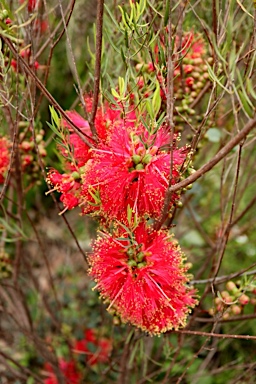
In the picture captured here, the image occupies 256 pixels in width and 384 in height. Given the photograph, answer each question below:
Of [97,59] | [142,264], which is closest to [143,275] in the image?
[142,264]

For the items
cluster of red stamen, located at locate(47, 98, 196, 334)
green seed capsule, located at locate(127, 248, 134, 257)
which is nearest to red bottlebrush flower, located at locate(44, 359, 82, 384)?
cluster of red stamen, located at locate(47, 98, 196, 334)

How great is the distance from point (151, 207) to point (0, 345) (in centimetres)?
158

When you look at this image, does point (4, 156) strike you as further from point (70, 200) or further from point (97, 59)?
point (97, 59)

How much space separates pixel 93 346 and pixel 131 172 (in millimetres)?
1242

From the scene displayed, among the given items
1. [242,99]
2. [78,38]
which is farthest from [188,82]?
[78,38]

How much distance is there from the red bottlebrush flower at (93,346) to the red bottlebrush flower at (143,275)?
0.88m

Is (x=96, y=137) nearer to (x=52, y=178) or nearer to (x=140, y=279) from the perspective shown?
(x=52, y=178)

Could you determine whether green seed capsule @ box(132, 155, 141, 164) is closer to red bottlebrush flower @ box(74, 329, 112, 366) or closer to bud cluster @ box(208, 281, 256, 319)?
bud cluster @ box(208, 281, 256, 319)

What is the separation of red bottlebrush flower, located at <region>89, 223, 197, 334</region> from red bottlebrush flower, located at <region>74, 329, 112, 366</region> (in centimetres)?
88

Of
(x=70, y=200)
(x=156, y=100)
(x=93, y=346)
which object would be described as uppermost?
(x=156, y=100)

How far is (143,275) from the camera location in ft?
2.85

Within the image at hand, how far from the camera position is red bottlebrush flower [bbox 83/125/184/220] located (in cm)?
81

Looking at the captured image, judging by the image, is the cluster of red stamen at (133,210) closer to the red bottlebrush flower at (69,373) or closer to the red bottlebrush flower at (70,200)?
the red bottlebrush flower at (70,200)

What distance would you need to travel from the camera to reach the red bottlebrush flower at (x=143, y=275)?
874mm
